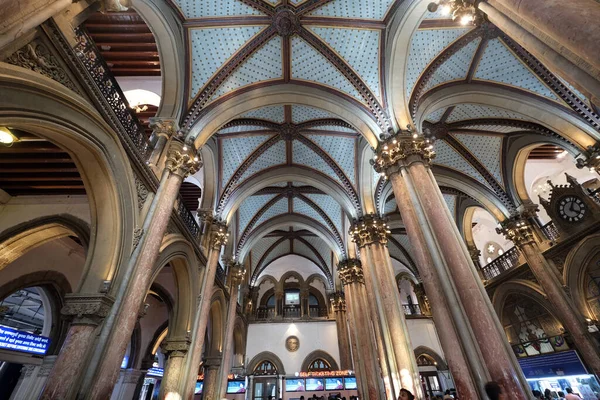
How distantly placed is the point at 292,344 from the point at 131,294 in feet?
43.4

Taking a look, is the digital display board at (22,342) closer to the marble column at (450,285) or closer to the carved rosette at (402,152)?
the marble column at (450,285)

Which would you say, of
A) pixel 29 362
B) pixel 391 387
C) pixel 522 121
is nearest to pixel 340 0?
pixel 522 121

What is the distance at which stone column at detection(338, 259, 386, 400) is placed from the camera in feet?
27.8

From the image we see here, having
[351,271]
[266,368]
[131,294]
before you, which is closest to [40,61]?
[131,294]

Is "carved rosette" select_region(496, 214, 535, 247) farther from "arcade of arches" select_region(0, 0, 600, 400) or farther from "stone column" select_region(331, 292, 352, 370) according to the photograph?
"stone column" select_region(331, 292, 352, 370)

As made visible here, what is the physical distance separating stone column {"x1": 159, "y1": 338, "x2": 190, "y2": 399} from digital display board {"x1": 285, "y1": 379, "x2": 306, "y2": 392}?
677 cm

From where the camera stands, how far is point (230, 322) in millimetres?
10734

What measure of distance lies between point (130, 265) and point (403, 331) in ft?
20.3

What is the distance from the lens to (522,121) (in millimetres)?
8906

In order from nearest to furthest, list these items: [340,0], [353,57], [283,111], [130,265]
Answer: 1. [130,265]
2. [340,0]
3. [353,57]
4. [283,111]

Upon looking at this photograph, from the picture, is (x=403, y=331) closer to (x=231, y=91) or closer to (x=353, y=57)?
(x=353, y=57)

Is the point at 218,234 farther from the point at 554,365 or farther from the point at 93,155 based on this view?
the point at 554,365

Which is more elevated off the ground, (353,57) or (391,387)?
(353,57)

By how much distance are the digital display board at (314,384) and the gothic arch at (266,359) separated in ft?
11.3
